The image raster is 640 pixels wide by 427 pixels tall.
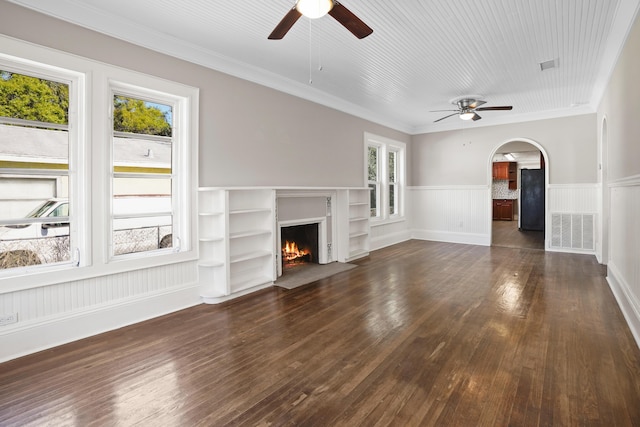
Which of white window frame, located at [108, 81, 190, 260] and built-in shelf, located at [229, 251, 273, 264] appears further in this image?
built-in shelf, located at [229, 251, 273, 264]

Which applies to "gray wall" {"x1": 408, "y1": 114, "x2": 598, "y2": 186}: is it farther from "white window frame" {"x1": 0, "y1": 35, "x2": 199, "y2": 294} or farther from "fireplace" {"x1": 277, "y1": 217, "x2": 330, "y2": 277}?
"white window frame" {"x1": 0, "y1": 35, "x2": 199, "y2": 294}

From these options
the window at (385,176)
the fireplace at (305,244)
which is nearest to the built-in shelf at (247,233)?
the fireplace at (305,244)

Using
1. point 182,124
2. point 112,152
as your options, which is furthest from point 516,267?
point 112,152

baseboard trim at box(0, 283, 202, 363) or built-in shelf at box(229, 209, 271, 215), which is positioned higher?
built-in shelf at box(229, 209, 271, 215)

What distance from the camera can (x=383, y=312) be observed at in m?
3.46

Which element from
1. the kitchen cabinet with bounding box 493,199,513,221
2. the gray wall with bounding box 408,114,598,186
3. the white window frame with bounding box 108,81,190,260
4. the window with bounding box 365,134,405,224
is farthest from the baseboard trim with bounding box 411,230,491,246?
the kitchen cabinet with bounding box 493,199,513,221

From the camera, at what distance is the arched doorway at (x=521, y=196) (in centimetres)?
757

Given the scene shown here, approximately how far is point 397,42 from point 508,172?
1161cm

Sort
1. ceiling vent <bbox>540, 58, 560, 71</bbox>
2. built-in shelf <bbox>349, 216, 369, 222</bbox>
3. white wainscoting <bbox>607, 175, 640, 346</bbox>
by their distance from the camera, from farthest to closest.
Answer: built-in shelf <bbox>349, 216, 369, 222</bbox>, ceiling vent <bbox>540, 58, 560, 71</bbox>, white wainscoting <bbox>607, 175, 640, 346</bbox>

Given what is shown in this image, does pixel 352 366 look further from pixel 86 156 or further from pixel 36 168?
pixel 36 168

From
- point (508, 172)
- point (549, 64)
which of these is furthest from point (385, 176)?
point (508, 172)

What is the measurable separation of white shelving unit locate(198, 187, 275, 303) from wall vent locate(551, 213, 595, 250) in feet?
19.5

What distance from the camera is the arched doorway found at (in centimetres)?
757

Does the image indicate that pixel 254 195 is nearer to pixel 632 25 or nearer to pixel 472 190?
pixel 632 25
